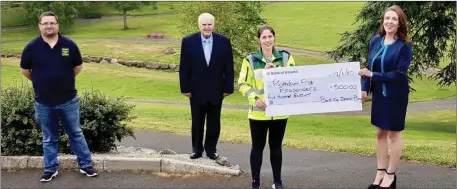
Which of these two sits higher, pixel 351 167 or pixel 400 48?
pixel 400 48

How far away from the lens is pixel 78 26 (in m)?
68.9

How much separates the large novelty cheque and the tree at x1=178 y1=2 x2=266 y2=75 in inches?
1146

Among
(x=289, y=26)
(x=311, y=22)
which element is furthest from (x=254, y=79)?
(x=311, y=22)

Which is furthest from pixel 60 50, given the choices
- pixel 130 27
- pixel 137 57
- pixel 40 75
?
pixel 130 27

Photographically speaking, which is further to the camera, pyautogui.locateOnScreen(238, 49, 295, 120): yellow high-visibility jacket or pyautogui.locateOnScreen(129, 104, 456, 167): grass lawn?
pyautogui.locateOnScreen(129, 104, 456, 167): grass lawn

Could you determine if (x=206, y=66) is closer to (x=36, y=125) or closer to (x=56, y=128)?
(x=56, y=128)

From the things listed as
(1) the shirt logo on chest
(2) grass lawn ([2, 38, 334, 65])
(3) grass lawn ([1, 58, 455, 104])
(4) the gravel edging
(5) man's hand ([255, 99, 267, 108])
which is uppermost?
(1) the shirt logo on chest

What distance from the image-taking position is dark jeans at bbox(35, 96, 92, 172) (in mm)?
6758

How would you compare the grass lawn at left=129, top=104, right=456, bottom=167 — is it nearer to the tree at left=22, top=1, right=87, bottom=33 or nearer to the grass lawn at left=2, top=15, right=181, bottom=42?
the grass lawn at left=2, top=15, right=181, bottom=42

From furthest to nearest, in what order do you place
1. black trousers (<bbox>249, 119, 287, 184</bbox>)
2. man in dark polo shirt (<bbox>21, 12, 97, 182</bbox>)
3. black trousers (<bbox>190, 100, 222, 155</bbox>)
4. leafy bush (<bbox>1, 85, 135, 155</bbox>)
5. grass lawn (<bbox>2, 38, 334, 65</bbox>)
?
grass lawn (<bbox>2, 38, 334, 65</bbox>) → leafy bush (<bbox>1, 85, 135, 155</bbox>) → black trousers (<bbox>190, 100, 222, 155</bbox>) → man in dark polo shirt (<bbox>21, 12, 97, 182</bbox>) → black trousers (<bbox>249, 119, 287, 184</bbox>)

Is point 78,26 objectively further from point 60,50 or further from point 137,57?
point 60,50

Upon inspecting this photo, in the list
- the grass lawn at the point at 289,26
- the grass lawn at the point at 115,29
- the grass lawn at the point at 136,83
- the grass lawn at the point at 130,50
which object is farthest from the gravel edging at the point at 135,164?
the grass lawn at the point at 115,29

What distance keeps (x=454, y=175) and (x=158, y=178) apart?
389 cm

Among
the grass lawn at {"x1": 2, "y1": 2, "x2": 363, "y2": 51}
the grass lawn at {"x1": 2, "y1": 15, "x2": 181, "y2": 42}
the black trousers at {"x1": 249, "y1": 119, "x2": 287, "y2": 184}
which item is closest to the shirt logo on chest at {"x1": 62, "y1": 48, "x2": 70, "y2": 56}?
the black trousers at {"x1": 249, "y1": 119, "x2": 287, "y2": 184}
